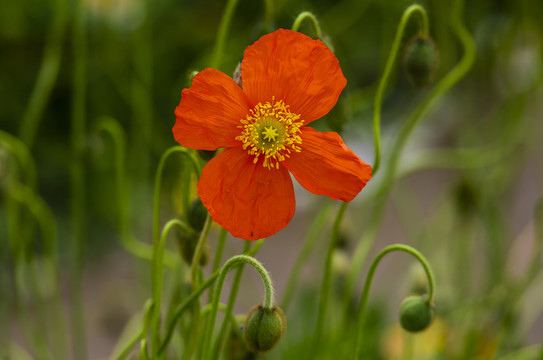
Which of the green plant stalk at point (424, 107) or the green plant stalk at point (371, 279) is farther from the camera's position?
the green plant stalk at point (424, 107)

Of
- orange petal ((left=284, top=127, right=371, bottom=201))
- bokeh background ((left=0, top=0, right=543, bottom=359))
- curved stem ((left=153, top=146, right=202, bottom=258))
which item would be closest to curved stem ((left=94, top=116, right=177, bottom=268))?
bokeh background ((left=0, top=0, right=543, bottom=359))

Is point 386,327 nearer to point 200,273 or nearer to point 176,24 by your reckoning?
point 200,273

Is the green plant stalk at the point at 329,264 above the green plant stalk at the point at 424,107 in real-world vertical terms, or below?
below

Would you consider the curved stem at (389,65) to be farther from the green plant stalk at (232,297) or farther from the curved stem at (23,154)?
the curved stem at (23,154)

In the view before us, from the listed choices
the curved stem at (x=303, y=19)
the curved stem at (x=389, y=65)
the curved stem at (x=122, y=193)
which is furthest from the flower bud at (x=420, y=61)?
the curved stem at (x=122, y=193)

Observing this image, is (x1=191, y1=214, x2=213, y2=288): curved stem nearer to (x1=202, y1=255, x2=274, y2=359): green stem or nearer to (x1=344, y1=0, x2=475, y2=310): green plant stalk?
(x1=202, y1=255, x2=274, y2=359): green stem
